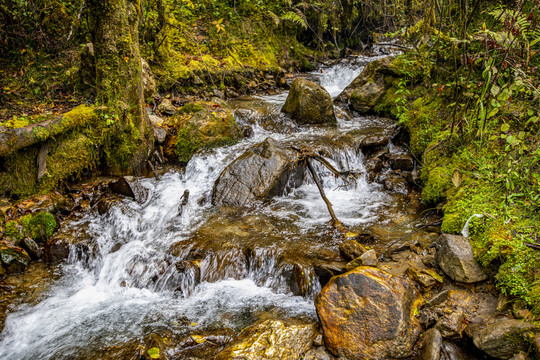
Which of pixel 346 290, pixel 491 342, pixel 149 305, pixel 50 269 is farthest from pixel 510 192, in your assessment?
pixel 50 269

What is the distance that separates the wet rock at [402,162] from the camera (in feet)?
20.4

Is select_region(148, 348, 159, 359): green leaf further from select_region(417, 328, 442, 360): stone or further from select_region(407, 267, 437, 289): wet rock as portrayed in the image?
select_region(407, 267, 437, 289): wet rock

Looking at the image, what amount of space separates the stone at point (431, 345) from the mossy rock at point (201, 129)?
559cm

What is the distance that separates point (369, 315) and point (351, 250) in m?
1.11

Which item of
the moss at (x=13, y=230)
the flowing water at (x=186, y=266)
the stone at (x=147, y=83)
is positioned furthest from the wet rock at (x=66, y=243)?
the stone at (x=147, y=83)

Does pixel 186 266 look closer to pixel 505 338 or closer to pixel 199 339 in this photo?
pixel 199 339

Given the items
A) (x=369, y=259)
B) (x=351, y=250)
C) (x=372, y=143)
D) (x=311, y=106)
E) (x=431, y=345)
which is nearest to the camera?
(x=431, y=345)

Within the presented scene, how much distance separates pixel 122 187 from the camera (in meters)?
5.69

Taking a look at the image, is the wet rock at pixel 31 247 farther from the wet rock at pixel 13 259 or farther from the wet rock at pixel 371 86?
the wet rock at pixel 371 86

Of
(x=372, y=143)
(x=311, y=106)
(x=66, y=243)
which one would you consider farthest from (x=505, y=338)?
(x=311, y=106)

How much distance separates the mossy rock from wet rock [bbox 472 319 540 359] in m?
5.93

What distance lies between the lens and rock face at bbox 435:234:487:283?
10.1 feet

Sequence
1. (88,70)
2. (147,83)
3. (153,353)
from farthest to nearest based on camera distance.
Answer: (147,83)
(88,70)
(153,353)

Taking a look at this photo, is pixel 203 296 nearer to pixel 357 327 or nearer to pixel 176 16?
pixel 357 327
